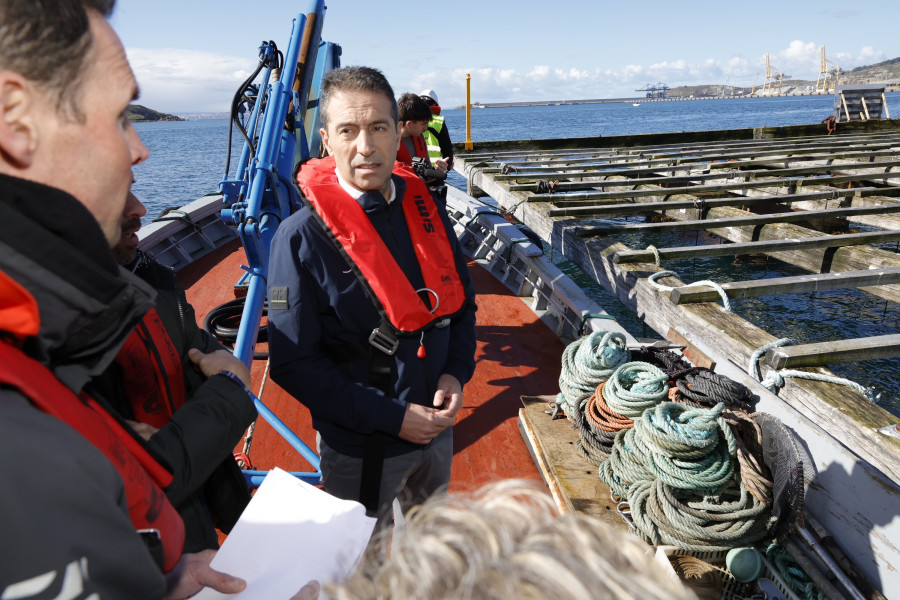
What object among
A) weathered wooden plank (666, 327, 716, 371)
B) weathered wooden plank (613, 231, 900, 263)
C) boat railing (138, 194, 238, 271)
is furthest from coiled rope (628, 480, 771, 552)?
boat railing (138, 194, 238, 271)

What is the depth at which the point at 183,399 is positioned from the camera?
4.82 ft

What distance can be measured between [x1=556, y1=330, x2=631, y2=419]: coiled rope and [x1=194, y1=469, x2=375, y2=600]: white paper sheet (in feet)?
7.07

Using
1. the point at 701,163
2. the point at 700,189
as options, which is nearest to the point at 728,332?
the point at 700,189

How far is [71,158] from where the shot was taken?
2.34 ft

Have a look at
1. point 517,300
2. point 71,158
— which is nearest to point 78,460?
point 71,158

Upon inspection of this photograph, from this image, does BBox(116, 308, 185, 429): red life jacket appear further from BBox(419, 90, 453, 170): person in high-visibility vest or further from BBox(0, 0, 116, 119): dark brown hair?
BBox(419, 90, 453, 170): person in high-visibility vest

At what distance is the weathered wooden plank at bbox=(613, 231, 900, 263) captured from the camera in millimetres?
4250

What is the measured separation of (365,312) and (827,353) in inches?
90.0

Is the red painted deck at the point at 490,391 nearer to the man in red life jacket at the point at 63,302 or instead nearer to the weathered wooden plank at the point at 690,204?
the weathered wooden plank at the point at 690,204

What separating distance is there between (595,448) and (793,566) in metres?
0.99

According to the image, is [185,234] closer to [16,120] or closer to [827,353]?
[827,353]

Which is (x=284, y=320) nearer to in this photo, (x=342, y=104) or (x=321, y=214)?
(x=321, y=214)

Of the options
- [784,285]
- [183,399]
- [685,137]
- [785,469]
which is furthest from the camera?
[685,137]

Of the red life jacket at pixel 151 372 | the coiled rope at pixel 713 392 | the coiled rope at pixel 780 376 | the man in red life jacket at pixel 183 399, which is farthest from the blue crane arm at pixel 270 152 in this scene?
the coiled rope at pixel 780 376
